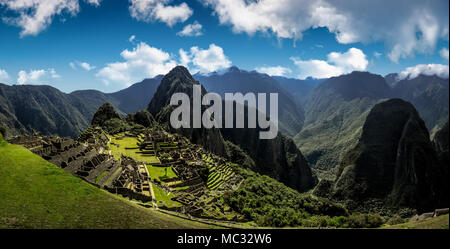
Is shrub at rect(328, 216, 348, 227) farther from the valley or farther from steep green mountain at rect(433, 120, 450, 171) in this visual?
steep green mountain at rect(433, 120, 450, 171)

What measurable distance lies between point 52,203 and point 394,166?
134m

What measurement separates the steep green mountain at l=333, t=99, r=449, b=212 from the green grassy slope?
100m

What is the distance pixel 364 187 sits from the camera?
4146 inches

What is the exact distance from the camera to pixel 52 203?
1165 cm

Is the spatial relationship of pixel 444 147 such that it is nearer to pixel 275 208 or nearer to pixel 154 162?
pixel 275 208

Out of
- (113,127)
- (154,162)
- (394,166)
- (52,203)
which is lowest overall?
(394,166)

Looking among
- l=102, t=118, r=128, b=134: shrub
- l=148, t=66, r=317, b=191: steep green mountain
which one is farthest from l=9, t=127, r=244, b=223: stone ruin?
l=148, t=66, r=317, b=191: steep green mountain

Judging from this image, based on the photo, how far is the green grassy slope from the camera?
10539 mm

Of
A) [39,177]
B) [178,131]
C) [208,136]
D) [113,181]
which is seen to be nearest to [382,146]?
[208,136]

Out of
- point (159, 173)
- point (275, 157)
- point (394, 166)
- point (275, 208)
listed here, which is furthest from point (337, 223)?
point (275, 157)

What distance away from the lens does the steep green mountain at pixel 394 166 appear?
88.2 m

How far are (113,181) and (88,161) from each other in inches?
209
